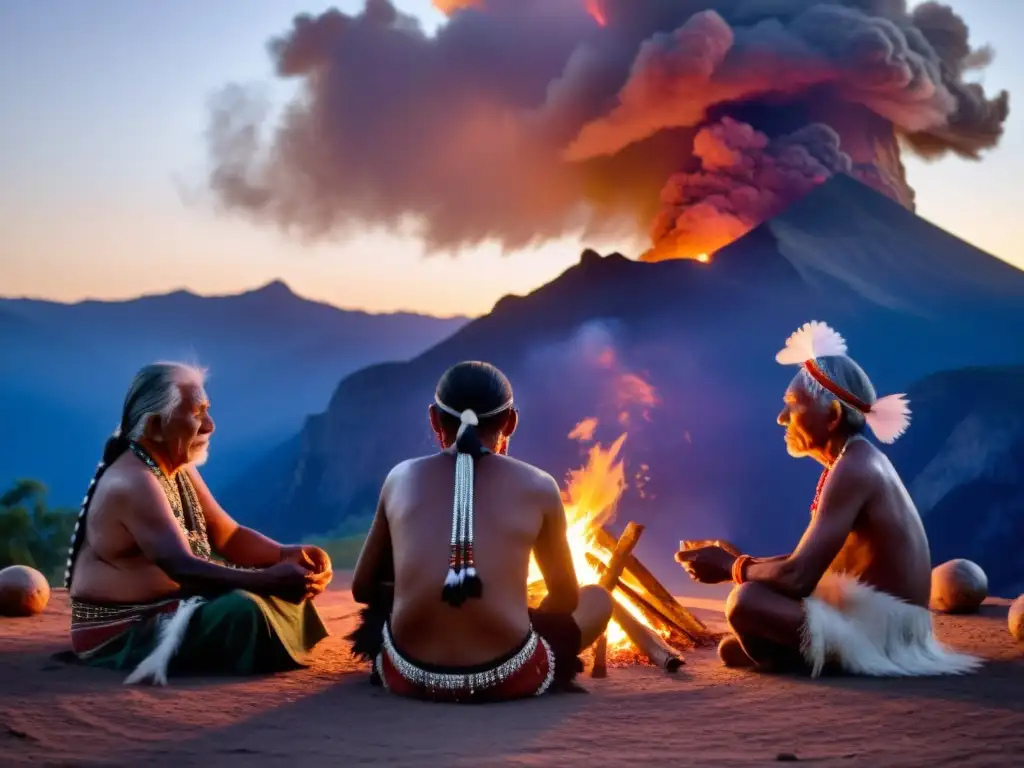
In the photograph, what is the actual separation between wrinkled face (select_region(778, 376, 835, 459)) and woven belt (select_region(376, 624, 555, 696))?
1.86 metres

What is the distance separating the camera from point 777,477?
51.0ft

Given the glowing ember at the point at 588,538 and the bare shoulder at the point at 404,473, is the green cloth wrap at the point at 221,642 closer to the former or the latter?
the bare shoulder at the point at 404,473

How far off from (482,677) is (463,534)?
0.62 meters

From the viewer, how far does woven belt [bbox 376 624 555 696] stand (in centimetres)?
419

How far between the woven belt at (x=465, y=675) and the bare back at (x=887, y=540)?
5.76ft

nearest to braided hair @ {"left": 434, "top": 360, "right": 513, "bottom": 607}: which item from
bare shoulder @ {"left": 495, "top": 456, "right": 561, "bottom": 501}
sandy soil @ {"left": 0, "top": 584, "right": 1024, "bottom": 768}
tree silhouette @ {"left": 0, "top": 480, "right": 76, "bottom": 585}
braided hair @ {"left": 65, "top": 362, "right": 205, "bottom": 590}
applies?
bare shoulder @ {"left": 495, "top": 456, "right": 561, "bottom": 501}

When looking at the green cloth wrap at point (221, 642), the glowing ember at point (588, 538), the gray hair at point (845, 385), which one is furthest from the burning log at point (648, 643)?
the green cloth wrap at point (221, 642)

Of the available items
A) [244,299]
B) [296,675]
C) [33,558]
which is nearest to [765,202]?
[244,299]

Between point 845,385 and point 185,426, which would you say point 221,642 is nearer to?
point 185,426

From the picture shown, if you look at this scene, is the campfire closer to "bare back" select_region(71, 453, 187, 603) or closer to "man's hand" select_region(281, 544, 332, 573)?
"man's hand" select_region(281, 544, 332, 573)

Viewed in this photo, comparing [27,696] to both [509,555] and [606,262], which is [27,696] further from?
[606,262]

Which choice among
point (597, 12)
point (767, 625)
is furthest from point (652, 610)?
point (597, 12)

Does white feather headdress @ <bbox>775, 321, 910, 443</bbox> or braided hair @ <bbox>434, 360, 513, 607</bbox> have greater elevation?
white feather headdress @ <bbox>775, 321, 910, 443</bbox>

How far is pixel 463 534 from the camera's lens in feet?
13.5
